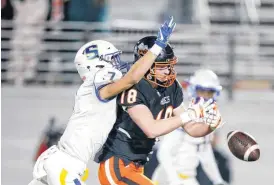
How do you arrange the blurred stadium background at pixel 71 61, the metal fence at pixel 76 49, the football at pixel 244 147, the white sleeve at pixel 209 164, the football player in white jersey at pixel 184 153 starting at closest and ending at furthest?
the football at pixel 244 147 < the football player in white jersey at pixel 184 153 < the white sleeve at pixel 209 164 < the blurred stadium background at pixel 71 61 < the metal fence at pixel 76 49

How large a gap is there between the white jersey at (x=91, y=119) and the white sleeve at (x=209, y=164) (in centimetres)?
277

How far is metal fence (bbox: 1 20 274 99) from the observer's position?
13.0m

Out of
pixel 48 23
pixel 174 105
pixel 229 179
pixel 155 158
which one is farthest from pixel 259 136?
pixel 174 105

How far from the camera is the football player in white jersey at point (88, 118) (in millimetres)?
6652

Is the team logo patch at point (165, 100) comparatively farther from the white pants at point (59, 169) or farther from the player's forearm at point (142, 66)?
the white pants at point (59, 169)

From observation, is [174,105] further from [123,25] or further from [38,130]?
[123,25]

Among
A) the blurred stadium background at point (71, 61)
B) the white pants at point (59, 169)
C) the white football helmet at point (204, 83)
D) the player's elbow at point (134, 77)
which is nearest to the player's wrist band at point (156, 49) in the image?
the player's elbow at point (134, 77)

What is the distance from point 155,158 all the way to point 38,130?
2136 mm

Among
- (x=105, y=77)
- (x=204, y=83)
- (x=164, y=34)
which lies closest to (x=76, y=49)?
(x=204, y=83)

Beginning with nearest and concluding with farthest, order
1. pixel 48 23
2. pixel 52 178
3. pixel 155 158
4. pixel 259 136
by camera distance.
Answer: pixel 52 178
pixel 155 158
pixel 259 136
pixel 48 23

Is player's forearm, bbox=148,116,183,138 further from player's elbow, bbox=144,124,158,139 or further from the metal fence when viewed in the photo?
the metal fence

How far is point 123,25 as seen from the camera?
14.0 meters

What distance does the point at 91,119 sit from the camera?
6707mm

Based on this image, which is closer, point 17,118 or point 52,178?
point 52,178
